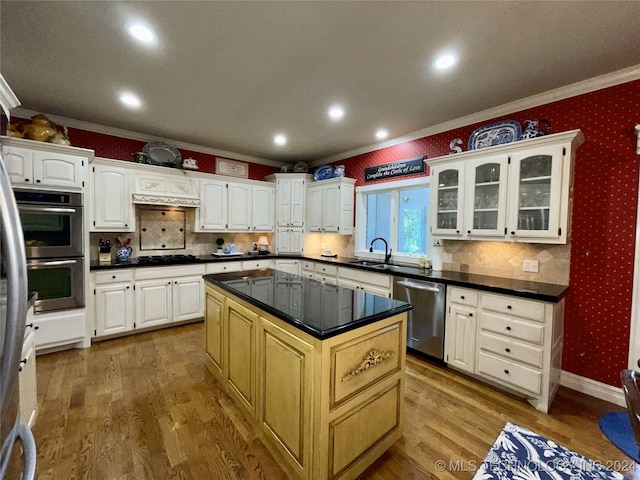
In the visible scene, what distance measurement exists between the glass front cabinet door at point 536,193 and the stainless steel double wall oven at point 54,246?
441 cm

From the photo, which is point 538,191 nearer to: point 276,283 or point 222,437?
point 276,283

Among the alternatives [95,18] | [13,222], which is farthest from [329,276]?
[13,222]

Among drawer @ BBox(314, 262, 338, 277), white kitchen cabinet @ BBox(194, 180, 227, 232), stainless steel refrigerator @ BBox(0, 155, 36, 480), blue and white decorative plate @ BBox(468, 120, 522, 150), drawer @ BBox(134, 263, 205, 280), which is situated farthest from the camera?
white kitchen cabinet @ BBox(194, 180, 227, 232)

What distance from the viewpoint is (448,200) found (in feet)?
10.2

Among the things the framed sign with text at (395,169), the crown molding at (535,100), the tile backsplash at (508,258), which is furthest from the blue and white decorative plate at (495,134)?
the tile backsplash at (508,258)

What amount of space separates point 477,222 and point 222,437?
2895mm

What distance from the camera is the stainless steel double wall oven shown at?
275 cm

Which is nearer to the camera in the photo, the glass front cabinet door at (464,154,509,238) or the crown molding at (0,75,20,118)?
the crown molding at (0,75,20,118)

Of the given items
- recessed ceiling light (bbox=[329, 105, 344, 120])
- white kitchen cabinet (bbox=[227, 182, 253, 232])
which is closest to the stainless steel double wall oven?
white kitchen cabinet (bbox=[227, 182, 253, 232])

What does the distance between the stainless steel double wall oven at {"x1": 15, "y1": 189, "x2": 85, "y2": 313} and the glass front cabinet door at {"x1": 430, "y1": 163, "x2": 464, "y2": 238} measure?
3920mm

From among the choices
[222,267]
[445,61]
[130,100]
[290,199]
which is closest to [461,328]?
[445,61]

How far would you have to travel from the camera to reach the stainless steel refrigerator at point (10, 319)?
538 mm

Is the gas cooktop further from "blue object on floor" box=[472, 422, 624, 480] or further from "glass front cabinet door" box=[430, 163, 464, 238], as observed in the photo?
"blue object on floor" box=[472, 422, 624, 480]

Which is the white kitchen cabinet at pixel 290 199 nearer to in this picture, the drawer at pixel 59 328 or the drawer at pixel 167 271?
the drawer at pixel 167 271
